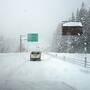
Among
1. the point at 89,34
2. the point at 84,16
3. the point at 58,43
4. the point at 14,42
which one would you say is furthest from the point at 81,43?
the point at 14,42

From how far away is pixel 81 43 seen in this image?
6706 cm

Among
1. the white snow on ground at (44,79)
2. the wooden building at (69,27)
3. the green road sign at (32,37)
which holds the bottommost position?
the white snow on ground at (44,79)

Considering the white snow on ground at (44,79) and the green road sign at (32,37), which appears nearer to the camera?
the white snow on ground at (44,79)

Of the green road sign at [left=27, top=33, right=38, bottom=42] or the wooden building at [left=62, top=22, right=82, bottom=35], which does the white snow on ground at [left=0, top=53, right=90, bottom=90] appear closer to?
the wooden building at [left=62, top=22, right=82, bottom=35]

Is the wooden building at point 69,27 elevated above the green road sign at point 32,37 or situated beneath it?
elevated above

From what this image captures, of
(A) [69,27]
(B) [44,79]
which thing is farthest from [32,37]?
(B) [44,79]

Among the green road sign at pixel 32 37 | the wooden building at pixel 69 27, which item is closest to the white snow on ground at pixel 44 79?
the wooden building at pixel 69 27

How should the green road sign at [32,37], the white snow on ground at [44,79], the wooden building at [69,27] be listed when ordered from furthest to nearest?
the green road sign at [32,37] < the wooden building at [69,27] < the white snow on ground at [44,79]

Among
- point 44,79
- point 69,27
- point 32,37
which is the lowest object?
point 44,79

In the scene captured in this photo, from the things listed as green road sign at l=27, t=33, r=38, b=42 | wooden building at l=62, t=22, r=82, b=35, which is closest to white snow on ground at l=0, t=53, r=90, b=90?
wooden building at l=62, t=22, r=82, b=35

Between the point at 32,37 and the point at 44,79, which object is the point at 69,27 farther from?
the point at 44,79

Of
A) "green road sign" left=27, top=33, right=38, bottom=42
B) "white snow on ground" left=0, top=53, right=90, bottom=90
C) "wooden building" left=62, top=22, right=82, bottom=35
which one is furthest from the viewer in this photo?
"green road sign" left=27, top=33, right=38, bottom=42

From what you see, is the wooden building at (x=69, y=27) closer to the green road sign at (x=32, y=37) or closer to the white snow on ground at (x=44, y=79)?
the green road sign at (x=32, y=37)

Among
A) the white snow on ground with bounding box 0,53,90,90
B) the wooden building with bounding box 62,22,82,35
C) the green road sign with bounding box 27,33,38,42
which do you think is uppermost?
the wooden building with bounding box 62,22,82,35
